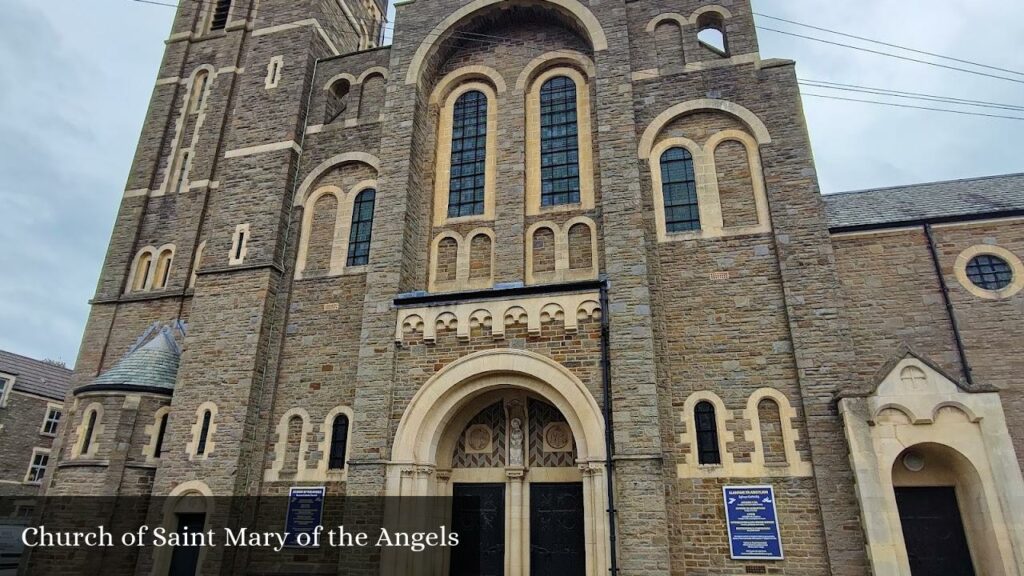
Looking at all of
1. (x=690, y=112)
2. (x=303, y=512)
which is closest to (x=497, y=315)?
(x=303, y=512)

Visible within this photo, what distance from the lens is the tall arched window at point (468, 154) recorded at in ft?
49.2

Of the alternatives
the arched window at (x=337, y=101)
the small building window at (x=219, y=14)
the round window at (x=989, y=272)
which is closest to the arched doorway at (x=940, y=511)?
the round window at (x=989, y=272)

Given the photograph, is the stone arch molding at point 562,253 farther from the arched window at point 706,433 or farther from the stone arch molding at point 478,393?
the arched window at point 706,433


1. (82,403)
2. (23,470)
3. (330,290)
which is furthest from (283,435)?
(23,470)

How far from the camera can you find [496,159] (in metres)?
15.0

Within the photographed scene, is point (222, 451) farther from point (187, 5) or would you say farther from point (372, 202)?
point (187, 5)

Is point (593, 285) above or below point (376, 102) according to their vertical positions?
below

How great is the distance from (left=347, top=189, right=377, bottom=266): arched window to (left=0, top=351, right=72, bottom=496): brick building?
20625mm

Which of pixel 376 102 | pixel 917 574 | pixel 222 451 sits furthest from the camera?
pixel 376 102

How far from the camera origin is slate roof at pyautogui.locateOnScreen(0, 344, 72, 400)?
28.6 meters

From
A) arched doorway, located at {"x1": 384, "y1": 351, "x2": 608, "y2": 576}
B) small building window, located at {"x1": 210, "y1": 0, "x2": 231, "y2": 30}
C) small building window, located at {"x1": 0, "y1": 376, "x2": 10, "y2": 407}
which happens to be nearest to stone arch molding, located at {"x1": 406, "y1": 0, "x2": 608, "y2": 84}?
arched doorway, located at {"x1": 384, "y1": 351, "x2": 608, "y2": 576}

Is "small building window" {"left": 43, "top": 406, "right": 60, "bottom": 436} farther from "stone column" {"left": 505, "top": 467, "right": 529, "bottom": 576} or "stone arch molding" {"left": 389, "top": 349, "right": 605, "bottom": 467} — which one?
"stone column" {"left": 505, "top": 467, "right": 529, "bottom": 576}

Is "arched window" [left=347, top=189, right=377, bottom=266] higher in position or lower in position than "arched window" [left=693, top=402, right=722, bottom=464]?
higher

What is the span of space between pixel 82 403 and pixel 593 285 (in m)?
12.0
